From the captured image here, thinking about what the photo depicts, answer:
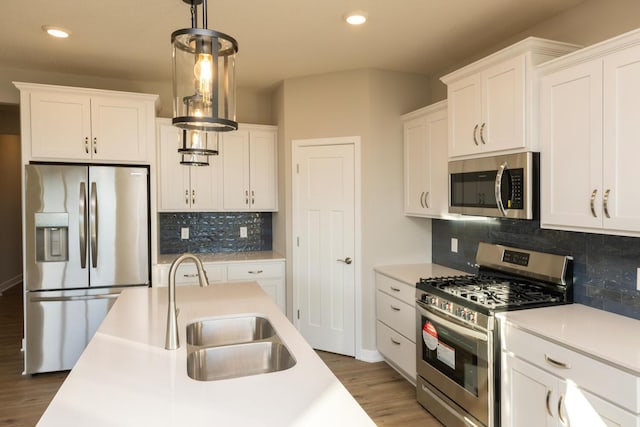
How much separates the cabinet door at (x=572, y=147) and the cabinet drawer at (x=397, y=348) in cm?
148

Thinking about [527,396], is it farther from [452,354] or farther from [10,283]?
[10,283]

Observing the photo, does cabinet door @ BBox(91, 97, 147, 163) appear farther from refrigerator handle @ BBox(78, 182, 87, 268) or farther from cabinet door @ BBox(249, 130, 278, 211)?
cabinet door @ BBox(249, 130, 278, 211)

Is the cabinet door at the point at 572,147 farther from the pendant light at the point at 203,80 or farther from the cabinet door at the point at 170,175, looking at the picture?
the cabinet door at the point at 170,175

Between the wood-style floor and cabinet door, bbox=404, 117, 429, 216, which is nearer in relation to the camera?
the wood-style floor

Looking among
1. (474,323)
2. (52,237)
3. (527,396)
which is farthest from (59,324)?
(527,396)

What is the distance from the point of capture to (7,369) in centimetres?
370

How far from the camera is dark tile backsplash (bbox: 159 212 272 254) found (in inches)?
181

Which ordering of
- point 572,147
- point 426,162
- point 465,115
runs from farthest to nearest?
point 426,162 → point 465,115 → point 572,147

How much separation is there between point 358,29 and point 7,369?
407cm

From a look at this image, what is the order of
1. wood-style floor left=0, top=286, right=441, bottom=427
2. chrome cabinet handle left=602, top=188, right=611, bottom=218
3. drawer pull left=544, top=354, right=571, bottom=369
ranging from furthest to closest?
wood-style floor left=0, top=286, right=441, bottom=427 → chrome cabinet handle left=602, top=188, right=611, bottom=218 → drawer pull left=544, top=354, right=571, bottom=369

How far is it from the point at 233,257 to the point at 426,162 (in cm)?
216

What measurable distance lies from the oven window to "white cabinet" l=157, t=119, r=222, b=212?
101 inches

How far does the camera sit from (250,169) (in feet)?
14.9

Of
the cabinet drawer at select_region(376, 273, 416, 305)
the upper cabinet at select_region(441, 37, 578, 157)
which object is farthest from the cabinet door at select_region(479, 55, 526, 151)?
the cabinet drawer at select_region(376, 273, 416, 305)
